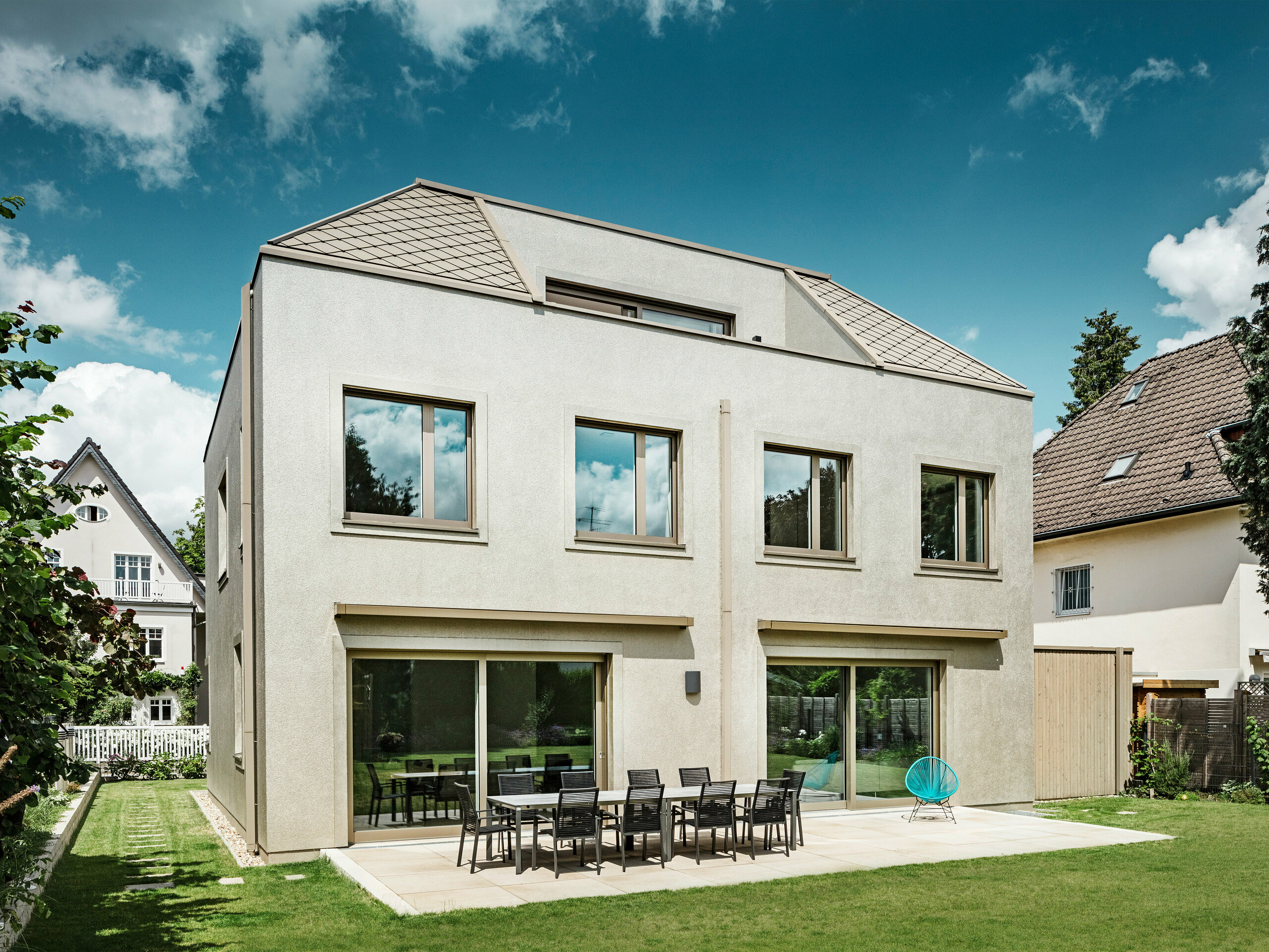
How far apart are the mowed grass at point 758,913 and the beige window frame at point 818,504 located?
486 centimetres

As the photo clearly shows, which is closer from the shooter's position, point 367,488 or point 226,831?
point 367,488

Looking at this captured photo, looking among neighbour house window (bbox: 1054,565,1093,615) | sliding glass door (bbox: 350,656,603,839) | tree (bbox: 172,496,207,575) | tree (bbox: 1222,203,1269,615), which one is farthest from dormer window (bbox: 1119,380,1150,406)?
tree (bbox: 172,496,207,575)

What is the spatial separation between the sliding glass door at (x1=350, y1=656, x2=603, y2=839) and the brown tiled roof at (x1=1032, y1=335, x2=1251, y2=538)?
1345cm

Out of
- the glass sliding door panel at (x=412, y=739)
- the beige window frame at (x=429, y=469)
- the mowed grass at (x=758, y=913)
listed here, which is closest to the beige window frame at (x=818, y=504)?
the beige window frame at (x=429, y=469)

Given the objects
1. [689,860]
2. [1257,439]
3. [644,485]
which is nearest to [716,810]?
[689,860]

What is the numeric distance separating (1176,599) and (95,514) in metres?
34.7

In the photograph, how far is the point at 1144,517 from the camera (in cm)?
2152

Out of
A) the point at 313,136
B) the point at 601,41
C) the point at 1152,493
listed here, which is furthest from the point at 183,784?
the point at 1152,493

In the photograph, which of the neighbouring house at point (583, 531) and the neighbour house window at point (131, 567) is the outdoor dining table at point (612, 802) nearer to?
the neighbouring house at point (583, 531)

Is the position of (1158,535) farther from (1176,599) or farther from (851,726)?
(851,726)

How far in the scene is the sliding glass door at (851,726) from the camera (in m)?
14.4

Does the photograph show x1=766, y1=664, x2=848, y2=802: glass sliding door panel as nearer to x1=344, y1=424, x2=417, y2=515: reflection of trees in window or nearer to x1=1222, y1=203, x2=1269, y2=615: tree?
x1=344, y1=424, x2=417, y2=515: reflection of trees in window

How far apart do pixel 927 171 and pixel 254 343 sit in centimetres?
1329

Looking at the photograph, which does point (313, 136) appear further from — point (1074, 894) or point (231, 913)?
point (1074, 894)
